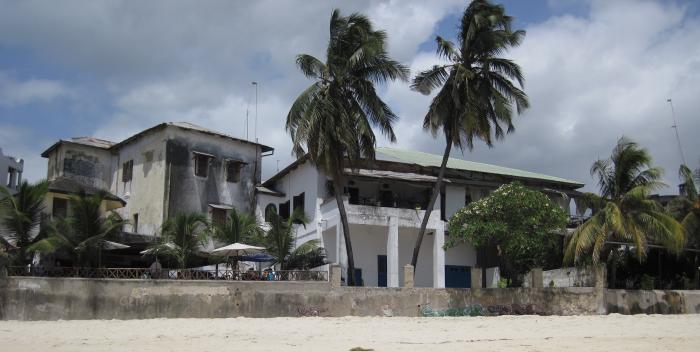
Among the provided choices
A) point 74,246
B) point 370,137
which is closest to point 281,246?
point 370,137

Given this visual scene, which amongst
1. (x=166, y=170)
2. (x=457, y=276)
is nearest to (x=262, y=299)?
(x=166, y=170)

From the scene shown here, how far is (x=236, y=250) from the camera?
25.6 m

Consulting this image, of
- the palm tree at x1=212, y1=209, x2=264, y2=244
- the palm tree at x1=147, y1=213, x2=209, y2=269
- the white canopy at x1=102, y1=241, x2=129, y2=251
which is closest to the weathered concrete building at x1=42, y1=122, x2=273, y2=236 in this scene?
the palm tree at x1=212, y1=209, x2=264, y2=244

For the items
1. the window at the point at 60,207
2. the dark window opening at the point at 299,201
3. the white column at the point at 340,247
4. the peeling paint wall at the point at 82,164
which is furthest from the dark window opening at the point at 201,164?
the white column at the point at 340,247

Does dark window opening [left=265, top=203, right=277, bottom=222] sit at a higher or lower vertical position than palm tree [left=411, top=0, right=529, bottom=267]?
lower

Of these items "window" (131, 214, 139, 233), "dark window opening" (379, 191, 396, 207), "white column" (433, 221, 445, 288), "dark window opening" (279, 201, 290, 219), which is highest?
"dark window opening" (379, 191, 396, 207)

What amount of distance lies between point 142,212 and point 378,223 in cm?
1236

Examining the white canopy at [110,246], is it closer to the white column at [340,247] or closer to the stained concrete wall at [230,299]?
the stained concrete wall at [230,299]

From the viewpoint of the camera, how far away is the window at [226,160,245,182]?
37.4 metres

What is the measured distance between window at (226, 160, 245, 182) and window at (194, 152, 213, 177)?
1173 mm

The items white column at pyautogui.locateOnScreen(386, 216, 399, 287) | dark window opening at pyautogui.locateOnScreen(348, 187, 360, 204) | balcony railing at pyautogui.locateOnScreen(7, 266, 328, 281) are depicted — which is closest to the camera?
balcony railing at pyautogui.locateOnScreen(7, 266, 328, 281)

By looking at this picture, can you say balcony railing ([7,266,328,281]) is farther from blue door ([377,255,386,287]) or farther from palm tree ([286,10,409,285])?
blue door ([377,255,386,287])

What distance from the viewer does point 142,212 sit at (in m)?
36.2

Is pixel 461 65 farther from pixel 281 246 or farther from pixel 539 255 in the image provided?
pixel 281 246
